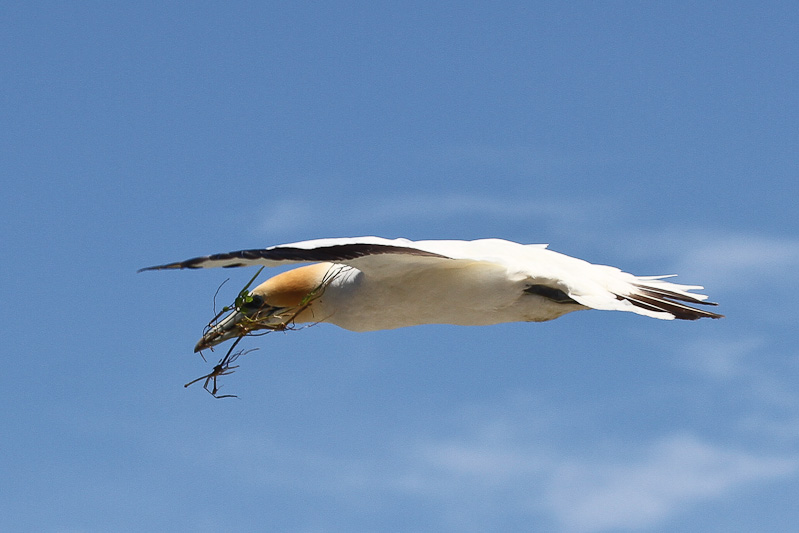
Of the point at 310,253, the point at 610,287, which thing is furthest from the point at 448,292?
the point at 310,253

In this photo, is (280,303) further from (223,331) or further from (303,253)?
(303,253)

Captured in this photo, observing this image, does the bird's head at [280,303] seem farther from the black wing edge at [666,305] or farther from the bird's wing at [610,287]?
the black wing edge at [666,305]

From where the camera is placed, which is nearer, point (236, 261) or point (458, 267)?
point (236, 261)

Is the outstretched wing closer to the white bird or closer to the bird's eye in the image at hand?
the white bird

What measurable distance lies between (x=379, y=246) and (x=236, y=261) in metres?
1.12

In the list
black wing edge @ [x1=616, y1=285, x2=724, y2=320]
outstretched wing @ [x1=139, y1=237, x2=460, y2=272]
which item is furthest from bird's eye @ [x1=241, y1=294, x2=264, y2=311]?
black wing edge @ [x1=616, y1=285, x2=724, y2=320]

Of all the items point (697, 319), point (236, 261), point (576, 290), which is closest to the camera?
point (236, 261)

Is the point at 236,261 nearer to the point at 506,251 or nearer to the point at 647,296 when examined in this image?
the point at 506,251

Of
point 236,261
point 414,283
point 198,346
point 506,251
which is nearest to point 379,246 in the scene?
point 236,261

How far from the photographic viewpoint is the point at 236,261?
9180mm

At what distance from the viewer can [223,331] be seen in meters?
12.0

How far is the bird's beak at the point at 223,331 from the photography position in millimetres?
11992

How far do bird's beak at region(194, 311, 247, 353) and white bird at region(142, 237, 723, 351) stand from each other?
1 centimetres

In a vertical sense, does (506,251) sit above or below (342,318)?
above
